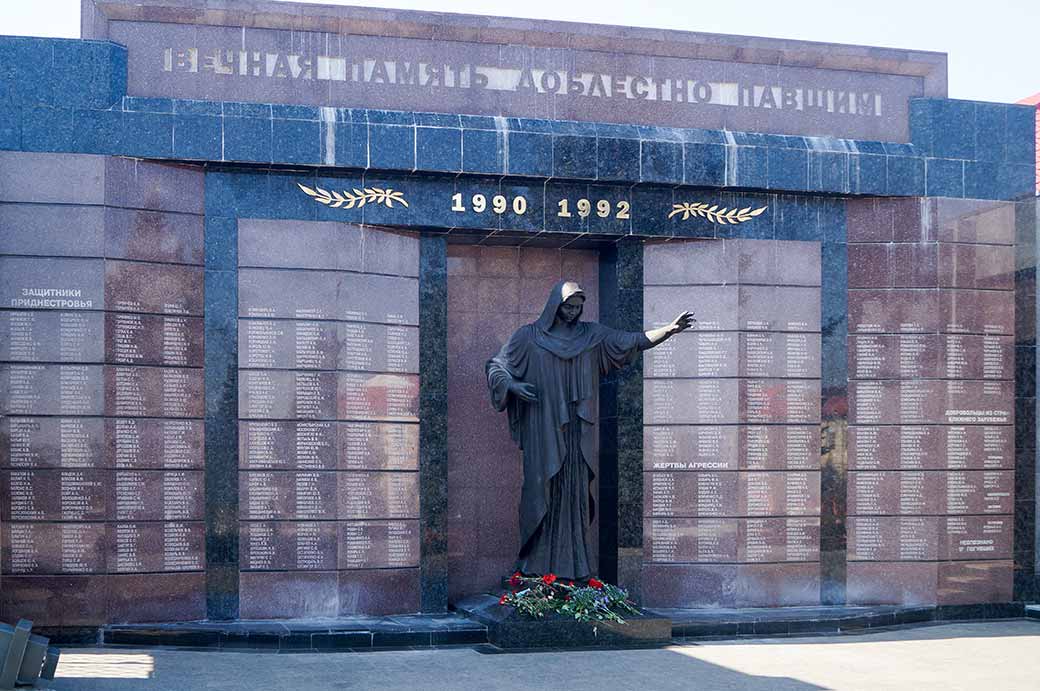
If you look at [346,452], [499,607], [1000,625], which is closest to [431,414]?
[346,452]

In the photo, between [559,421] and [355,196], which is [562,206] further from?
[559,421]

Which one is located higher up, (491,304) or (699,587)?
(491,304)

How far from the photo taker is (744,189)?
614 inches

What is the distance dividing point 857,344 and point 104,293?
28.6ft

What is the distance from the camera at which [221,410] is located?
14.1 meters

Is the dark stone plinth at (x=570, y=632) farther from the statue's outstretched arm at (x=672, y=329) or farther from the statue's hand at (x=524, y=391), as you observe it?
the statue's outstretched arm at (x=672, y=329)

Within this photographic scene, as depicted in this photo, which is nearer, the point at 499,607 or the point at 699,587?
the point at 499,607

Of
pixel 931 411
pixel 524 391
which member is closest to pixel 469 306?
pixel 524 391

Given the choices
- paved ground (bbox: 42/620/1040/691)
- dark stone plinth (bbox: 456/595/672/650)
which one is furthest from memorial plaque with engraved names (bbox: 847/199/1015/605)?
dark stone plinth (bbox: 456/595/672/650)

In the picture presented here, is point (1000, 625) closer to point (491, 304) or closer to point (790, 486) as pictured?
point (790, 486)

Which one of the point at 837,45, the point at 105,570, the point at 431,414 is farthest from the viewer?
the point at 837,45

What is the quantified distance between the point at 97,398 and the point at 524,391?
448cm

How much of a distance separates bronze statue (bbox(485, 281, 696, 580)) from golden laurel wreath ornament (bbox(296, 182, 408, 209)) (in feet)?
6.94

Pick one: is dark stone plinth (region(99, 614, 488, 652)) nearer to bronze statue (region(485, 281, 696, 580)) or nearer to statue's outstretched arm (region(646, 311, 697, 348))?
bronze statue (region(485, 281, 696, 580))
